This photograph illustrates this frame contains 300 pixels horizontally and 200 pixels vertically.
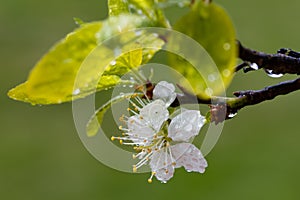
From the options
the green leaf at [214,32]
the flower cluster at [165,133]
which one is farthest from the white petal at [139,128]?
the green leaf at [214,32]

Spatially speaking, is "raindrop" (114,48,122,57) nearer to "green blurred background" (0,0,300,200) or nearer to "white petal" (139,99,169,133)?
"white petal" (139,99,169,133)

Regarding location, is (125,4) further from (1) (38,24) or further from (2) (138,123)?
(1) (38,24)

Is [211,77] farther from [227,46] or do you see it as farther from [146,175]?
[146,175]

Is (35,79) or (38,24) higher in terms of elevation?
(38,24)

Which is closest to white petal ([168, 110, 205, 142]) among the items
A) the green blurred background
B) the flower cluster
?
the flower cluster

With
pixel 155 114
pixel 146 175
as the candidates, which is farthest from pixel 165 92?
pixel 146 175

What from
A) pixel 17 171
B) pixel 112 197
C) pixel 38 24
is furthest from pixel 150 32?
pixel 38 24

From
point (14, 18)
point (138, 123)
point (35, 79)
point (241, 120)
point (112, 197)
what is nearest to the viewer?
point (35, 79)
